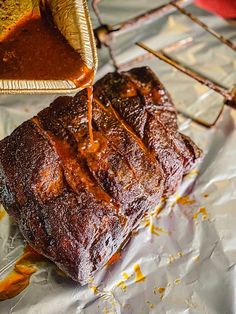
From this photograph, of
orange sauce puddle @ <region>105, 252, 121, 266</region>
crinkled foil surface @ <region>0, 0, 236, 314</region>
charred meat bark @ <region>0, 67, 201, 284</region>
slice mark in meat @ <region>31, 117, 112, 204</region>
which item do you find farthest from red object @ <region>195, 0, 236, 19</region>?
orange sauce puddle @ <region>105, 252, 121, 266</region>

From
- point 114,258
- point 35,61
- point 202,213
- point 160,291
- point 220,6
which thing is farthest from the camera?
point 220,6

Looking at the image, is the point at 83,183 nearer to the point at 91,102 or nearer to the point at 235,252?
the point at 91,102

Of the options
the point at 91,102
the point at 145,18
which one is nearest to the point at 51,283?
the point at 91,102

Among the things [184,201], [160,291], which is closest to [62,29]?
[184,201]

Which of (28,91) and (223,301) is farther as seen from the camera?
(223,301)

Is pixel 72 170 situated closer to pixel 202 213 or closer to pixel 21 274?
pixel 21 274
